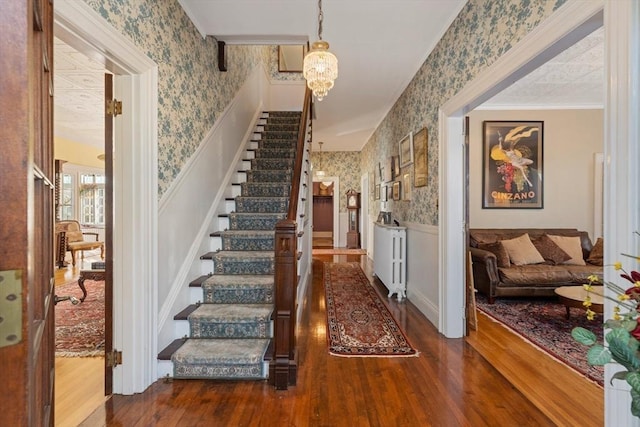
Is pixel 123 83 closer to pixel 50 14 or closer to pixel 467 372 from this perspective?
pixel 50 14

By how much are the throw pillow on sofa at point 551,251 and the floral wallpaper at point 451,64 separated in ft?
6.30

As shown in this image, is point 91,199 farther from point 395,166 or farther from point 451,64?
point 451,64

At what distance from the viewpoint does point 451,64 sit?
282cm

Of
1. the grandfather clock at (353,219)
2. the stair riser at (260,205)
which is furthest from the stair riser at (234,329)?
the grandfather clock at (353,219)

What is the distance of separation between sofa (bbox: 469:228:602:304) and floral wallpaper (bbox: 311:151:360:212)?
498 cm

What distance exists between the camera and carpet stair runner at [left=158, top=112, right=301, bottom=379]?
6.99 ft

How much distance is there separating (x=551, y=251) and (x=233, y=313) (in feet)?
14.0

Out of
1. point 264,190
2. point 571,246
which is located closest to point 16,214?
point 264,190

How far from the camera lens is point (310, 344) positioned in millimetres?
2719

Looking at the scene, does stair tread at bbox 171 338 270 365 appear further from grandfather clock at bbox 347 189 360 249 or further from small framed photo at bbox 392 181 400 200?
grandfather clock at bbox 347 189 360 249

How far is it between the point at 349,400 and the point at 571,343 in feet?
6.97

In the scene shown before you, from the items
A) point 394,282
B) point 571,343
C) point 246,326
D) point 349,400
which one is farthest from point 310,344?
point 571,343

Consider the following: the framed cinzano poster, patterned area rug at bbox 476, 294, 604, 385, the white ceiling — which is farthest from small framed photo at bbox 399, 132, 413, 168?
patterned area rug at bbox 476, 294, 604, 385

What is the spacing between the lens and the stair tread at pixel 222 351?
2.12m
